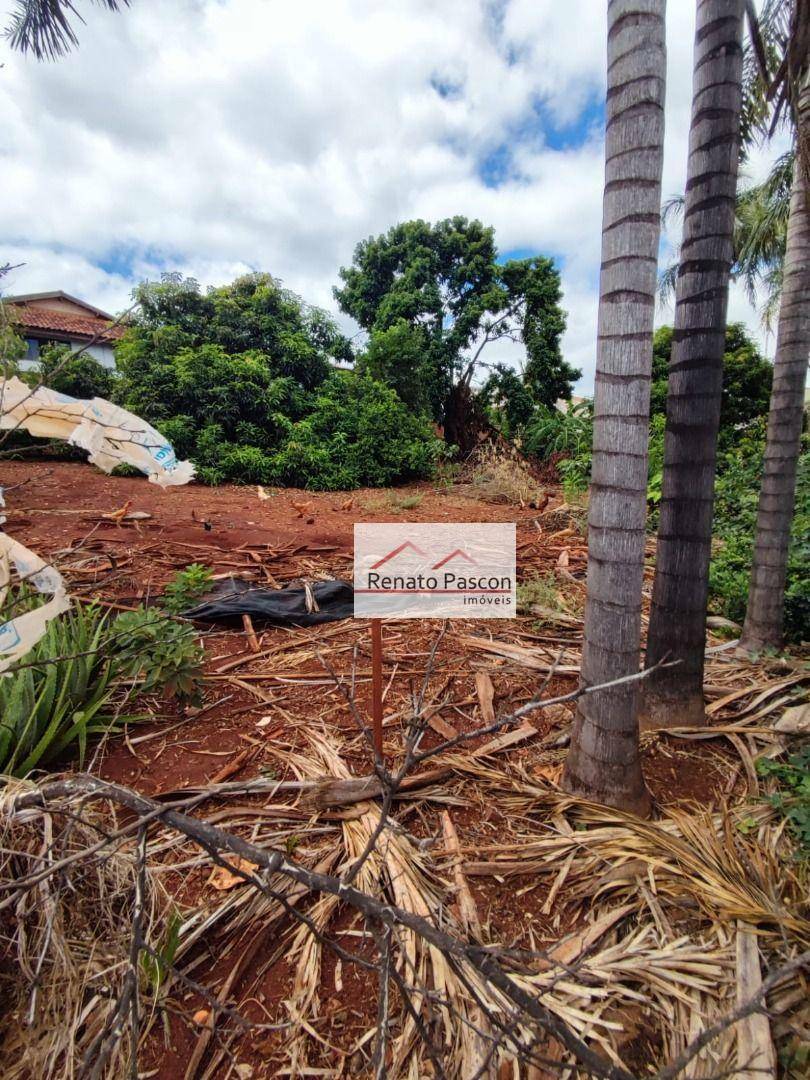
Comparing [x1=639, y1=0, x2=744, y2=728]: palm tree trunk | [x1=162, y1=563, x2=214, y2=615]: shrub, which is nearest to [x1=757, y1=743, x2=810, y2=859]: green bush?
[x1=639, y1=0, x2=744, y2=728]: palm tree trunk

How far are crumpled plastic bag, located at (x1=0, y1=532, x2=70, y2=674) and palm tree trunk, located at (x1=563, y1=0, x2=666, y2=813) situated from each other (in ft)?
5.66

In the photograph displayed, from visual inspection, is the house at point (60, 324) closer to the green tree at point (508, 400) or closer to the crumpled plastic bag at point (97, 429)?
the green tree at point (508, 400)

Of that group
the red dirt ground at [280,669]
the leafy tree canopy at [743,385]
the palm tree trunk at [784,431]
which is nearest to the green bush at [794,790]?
the red dirt ground at [280,669]

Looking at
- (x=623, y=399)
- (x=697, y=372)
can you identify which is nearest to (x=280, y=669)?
(x=623, y=399)

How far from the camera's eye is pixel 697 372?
7.09 feet

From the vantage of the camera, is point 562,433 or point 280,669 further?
point 562,433

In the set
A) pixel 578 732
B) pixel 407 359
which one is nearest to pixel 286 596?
pixel 578 732

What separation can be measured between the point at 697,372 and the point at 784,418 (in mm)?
1149

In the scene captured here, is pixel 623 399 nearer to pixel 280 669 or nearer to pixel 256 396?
pixel 280 669

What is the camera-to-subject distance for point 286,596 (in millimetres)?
3936

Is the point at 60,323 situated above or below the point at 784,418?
above

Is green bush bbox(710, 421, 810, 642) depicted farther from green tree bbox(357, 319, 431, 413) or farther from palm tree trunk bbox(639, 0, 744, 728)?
green tree bbox(357, 319, 431, 413)

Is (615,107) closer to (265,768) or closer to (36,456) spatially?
(265,768)

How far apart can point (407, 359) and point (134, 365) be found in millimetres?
5919
